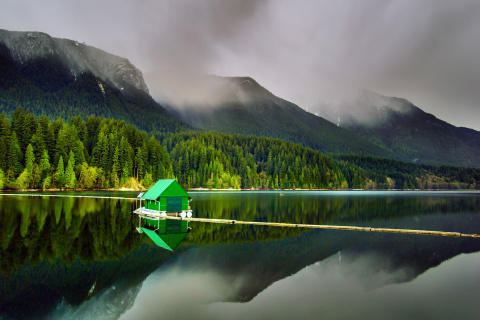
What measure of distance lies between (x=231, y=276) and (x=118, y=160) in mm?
106981

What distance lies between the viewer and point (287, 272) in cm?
1773

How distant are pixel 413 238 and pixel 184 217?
81.0 ft

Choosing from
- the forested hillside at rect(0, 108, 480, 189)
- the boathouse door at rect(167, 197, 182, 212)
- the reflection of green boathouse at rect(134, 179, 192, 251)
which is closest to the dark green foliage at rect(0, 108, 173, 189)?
the forested hillside at rect(0, 108, 480, 189)

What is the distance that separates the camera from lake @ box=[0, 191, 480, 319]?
489 inches

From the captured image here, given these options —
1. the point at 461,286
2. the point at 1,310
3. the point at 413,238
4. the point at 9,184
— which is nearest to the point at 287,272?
the point at 461,286

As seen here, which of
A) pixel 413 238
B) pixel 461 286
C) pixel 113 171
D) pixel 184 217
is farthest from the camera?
pixel 113 171

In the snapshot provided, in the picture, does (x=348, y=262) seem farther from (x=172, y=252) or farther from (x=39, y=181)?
(x=39, y=181)

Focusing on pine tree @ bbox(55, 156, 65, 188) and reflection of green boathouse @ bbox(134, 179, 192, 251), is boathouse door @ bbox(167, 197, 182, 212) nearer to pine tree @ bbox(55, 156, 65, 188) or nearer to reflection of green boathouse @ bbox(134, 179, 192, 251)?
reflection of green boathouse @ bbox(134, 179, 192, 251)

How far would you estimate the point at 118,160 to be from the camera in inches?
4496

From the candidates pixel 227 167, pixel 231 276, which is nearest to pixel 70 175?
pixel 227 167

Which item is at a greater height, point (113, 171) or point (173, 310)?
point (113, 171)

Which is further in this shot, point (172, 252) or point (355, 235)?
point (355, 235)

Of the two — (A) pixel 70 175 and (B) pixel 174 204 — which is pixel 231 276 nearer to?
(B) pixel 174 204

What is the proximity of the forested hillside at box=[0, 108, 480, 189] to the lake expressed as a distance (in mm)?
74488
